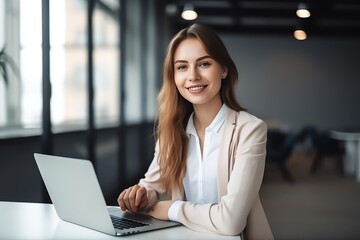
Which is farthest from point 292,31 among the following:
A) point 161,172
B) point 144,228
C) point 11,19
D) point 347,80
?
point 144,228

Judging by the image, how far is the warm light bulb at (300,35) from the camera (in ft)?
17.1

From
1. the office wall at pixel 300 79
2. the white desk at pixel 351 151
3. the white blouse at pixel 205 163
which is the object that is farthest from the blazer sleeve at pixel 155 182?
the white desk at pixel 351 151

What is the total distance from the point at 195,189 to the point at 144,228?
38cm

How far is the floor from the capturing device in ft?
16.6

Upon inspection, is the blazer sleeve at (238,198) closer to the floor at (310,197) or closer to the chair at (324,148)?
the floor at (310,197)

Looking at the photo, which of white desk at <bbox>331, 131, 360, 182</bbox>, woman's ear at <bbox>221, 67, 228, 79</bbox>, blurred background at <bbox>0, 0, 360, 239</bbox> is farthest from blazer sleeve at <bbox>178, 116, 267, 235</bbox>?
white desk at <bbox>331, 131, 360, 182</bbox>

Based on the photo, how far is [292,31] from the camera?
5.26m

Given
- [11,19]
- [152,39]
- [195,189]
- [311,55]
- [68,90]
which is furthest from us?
[152,39]

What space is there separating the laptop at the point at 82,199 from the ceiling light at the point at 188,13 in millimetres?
4272

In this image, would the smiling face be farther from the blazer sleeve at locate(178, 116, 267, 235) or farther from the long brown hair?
the blazer sleeve at locate(178, 116, 267, 235)

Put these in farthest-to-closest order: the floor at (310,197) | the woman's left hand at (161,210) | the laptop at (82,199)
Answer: the floor at (310,197) → the woman's left hand at (161,210) → the laptop at (82,199)

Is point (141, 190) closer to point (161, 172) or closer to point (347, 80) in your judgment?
point (161, 172)

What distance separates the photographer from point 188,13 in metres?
5.71

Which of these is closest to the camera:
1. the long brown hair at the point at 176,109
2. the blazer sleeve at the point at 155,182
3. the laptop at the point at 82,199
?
the laptop at the point at 82,199
